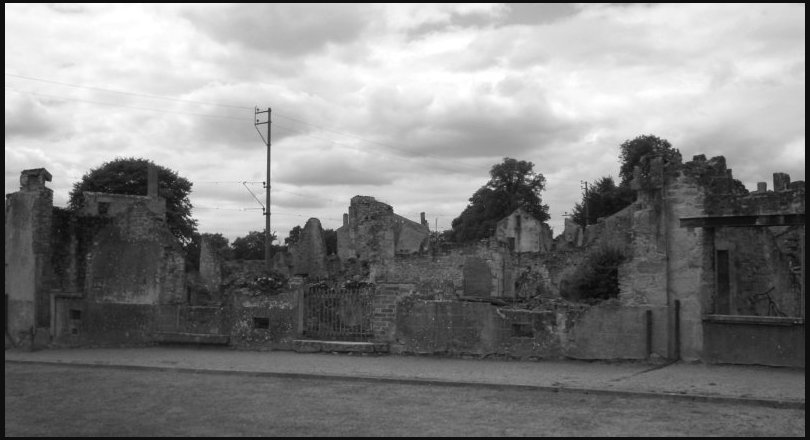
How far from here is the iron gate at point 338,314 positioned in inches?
686

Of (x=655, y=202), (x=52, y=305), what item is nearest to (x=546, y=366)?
(x=655, y=202)

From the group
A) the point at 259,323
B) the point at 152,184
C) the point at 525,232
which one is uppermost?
the point at 152,184

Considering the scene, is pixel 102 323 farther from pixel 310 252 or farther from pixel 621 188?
pixel 621 188

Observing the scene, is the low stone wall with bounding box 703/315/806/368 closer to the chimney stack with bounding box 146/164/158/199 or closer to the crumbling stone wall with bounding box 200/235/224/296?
the crumbling stone wall with bounding box 200/235/224/296

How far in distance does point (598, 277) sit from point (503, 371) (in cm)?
1379

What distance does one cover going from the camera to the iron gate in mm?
17422

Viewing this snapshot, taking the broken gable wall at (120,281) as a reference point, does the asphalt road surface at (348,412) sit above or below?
below

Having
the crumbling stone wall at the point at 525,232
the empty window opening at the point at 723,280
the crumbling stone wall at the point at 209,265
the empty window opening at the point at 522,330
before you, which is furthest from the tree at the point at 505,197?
the empty window opening at the point at 522,330

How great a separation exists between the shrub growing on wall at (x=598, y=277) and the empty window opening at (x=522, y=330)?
10.3 metres

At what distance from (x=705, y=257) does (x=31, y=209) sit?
16968 mm

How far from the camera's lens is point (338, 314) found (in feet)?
57.6

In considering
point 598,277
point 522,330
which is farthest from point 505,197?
point 522,330

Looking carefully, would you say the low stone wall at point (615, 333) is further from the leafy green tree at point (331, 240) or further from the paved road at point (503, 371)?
the leafy green tree at point (331, 240)

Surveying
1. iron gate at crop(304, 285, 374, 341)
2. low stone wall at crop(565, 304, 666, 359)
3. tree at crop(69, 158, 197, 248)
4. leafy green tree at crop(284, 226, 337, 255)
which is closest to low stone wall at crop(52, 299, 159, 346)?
iron gate at crop(304, 285, 374, 341)
